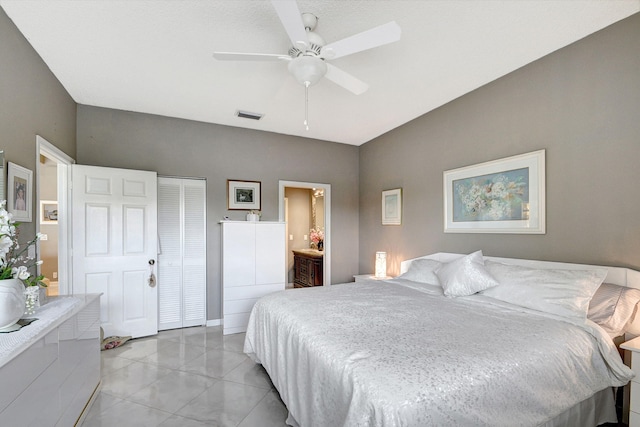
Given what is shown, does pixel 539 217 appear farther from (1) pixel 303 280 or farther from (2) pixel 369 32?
(1) pixel 303 280

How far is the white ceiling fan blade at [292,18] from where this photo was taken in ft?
5.03

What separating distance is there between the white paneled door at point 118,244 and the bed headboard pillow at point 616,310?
13.9ft

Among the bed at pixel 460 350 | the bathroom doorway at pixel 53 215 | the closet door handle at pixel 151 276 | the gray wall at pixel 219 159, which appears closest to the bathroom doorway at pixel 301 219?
the gray wall at pixel 219 159

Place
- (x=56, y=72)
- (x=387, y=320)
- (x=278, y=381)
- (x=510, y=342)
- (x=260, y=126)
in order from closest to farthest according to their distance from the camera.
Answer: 1. (x=510, y=342)
2. (x=387, y=320)
3. (x=278, y=381)
4. (x=56, y=72)
5. (x=260, y=126)

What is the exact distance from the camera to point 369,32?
1721 mm

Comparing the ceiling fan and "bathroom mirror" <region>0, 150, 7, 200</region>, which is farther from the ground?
the ceiling fan

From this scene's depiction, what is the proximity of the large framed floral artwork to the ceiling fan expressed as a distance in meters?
1.76

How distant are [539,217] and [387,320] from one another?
5.72 feet

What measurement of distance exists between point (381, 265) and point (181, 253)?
2.80 metres

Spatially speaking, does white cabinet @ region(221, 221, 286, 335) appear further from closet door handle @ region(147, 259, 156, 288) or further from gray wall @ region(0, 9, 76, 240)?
gray wall @ region(0, 9, 76, 240)

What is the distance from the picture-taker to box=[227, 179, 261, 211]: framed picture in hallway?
427 centimetres

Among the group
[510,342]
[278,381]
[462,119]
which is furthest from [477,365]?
[462,119]

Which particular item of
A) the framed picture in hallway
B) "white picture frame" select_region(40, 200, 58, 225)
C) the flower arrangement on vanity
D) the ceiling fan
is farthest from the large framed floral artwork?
"white picture frame" select_region(40, 200, 58, 225)

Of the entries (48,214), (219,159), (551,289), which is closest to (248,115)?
(219,159)
